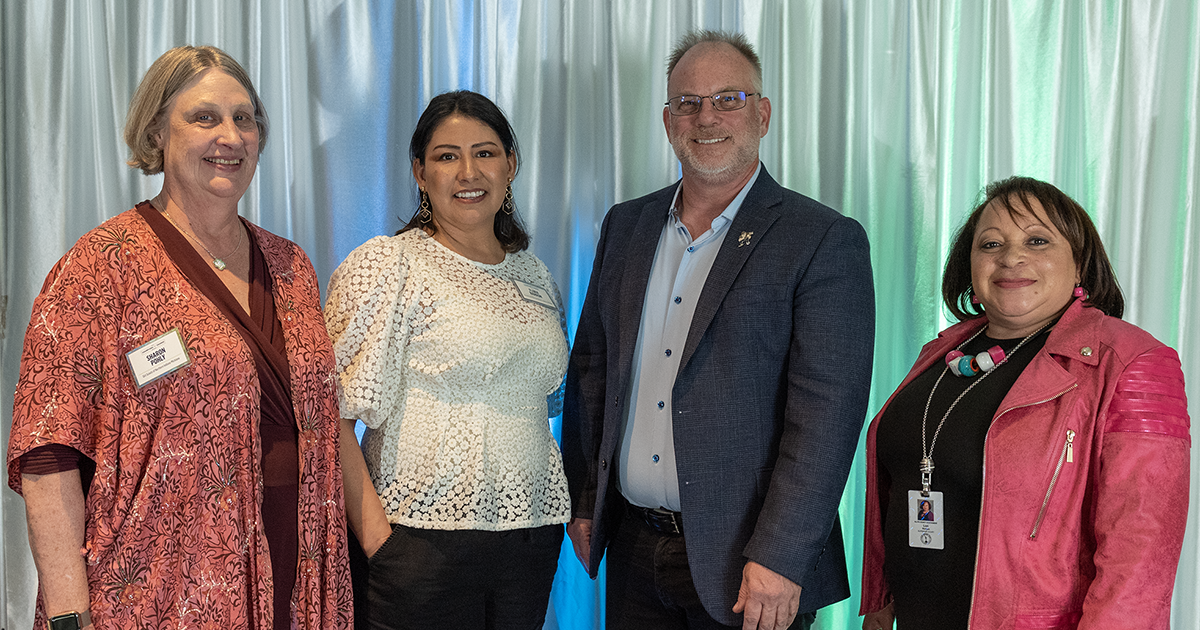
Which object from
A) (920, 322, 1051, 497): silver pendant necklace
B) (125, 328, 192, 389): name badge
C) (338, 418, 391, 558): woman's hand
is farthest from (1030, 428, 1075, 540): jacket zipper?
(125, 328, 192, 389): name badge

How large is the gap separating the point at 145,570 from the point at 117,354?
42 centimetres

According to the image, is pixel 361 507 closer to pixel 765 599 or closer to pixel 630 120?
pixel 765 599

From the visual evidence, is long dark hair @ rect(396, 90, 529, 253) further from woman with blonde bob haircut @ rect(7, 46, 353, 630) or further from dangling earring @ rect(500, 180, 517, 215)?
woman with blonde bob haircut @ rect(7, 46, 353, 630)

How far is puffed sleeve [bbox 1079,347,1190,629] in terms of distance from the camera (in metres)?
1.55

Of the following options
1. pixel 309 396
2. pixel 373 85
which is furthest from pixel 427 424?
pixel 373 85

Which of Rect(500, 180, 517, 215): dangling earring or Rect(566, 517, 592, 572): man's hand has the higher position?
Rect(500, 180, 517, 215): dangling earring

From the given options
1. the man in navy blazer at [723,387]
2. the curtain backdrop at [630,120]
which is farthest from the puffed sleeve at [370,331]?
the curtain backdrop at [630,120]

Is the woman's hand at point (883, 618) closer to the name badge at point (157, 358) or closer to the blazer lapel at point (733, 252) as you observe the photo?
the blazer lapel at point (733, 252)

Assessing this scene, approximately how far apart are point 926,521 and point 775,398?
42 cm

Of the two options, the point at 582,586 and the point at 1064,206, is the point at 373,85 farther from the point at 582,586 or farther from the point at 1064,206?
the point at 1064,206

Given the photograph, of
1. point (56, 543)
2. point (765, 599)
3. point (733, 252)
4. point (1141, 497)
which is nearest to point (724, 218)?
point (733, 252)

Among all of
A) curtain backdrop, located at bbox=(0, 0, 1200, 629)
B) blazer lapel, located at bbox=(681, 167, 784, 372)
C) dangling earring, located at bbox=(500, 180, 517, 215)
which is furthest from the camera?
curtain backdrop, located at bbox=(0, 0, 1200, 629)

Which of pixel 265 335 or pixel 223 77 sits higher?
pixel 223 77

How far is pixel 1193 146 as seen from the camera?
260cm
